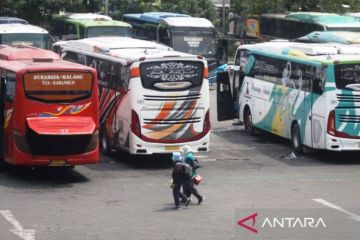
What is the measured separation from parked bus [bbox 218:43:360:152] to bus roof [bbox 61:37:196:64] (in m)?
3.64

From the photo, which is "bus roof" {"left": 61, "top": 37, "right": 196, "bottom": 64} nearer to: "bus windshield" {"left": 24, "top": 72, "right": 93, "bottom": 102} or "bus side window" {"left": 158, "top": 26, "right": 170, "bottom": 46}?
"bus windshield" {"left": 24, "top": 72, "right": 93, "bottom": 102}

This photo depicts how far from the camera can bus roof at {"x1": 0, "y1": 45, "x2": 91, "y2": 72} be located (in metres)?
23.4

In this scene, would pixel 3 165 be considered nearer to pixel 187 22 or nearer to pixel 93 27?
pixel 93 27

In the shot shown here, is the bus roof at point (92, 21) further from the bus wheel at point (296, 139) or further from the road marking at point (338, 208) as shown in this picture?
the road marking at point (338, 208)

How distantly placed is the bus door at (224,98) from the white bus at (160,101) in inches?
282

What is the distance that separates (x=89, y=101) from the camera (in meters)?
23.8

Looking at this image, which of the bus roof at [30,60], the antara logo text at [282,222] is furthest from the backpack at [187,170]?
the bus roof at [30,60]

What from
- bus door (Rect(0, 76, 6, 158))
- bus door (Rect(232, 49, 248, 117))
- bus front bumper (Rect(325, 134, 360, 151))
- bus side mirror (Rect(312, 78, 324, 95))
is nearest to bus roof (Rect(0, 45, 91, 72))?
bus door (Rect(0, 76, 6, 158))

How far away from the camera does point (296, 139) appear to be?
28.4m

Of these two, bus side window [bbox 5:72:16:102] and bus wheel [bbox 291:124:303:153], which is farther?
bus wheel [bbox 291:124:303:153]

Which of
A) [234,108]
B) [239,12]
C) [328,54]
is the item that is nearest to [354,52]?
[328,54]

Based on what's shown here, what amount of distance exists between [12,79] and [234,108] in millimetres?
11793

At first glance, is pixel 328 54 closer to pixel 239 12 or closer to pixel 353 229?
pixel 353 229

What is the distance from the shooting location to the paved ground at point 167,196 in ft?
60.4
